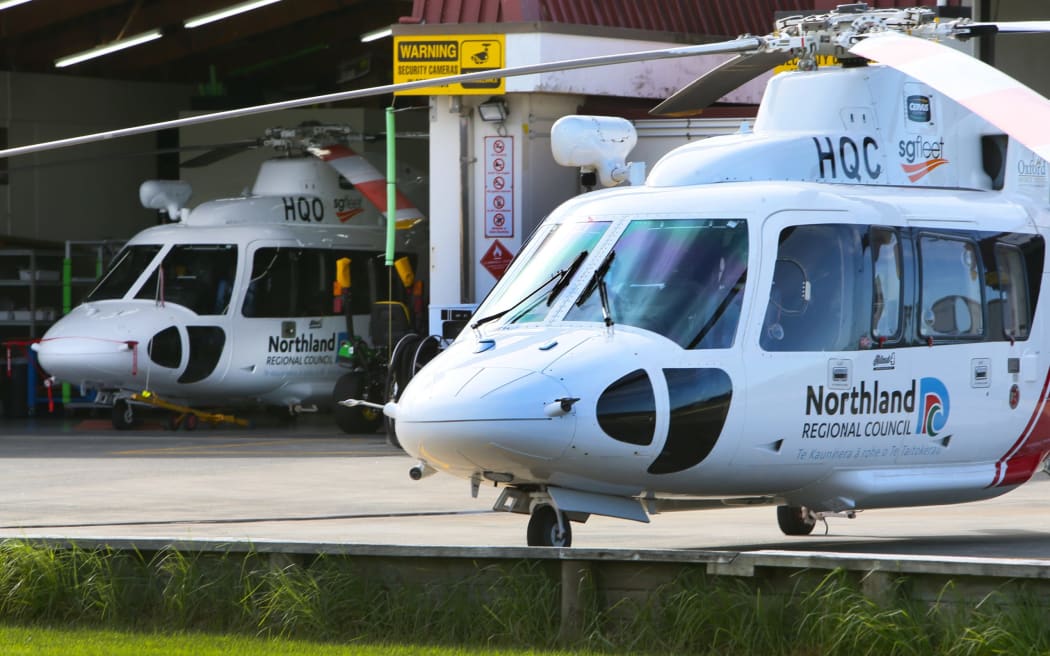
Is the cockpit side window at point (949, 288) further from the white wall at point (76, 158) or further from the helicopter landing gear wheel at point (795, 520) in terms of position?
the white wall at point (76, 158)

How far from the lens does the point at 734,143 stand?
35.2ft

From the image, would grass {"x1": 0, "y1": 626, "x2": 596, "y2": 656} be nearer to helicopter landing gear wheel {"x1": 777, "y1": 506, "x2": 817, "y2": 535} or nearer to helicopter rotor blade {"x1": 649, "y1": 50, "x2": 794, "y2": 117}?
helicopter landing gear wheel {"x1": 777, "y1": 506, "x2": 817, "y2": 535}

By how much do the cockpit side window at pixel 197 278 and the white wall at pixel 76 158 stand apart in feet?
27.9

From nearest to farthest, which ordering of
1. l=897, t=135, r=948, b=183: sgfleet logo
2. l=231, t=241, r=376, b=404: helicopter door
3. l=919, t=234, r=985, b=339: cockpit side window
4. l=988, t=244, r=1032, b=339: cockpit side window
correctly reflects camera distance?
l=919, t=234, r=985, b=339: cockpit side window → l=988, t=244, r=1032, b=339: cockpit side window → l=897, t=135, r=948, b=183: sgfleet logo → l=231, t=241, r=376, b=404: helicopter door

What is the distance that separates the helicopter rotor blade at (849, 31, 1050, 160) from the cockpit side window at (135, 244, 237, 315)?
1205cm

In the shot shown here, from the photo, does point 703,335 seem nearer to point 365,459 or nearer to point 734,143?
point 734,143

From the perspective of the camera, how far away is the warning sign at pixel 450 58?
1842 centimetres

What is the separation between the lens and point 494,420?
886 cm

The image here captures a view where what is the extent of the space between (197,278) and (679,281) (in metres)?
12.3

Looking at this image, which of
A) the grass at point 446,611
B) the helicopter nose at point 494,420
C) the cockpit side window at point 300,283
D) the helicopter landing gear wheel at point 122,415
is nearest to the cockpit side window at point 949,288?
the helicopter nose at point 494,420

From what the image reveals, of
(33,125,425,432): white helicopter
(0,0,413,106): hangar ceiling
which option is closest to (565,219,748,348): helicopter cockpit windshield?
(33,125,425,432): white helicopter

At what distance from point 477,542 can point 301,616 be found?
125 inches

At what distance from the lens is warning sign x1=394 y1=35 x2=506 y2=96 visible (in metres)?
18.4

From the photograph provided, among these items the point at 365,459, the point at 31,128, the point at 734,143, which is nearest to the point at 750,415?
the point at 734,143
